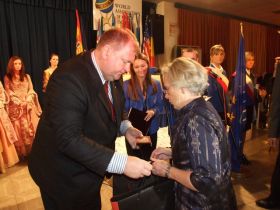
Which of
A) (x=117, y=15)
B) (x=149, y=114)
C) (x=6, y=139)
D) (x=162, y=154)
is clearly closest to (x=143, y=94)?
(x=149, y=114)

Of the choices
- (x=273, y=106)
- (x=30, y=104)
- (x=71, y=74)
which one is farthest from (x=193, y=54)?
(x=30, y=104)

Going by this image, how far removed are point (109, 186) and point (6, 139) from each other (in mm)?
1699

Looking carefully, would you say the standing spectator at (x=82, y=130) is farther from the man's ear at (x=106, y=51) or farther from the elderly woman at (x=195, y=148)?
the elderly woman at (x=195, y=148)

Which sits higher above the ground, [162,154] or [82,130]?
[82,130]

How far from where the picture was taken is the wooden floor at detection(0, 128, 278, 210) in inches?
115

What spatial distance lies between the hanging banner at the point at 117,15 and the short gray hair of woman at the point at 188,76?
4.84 m

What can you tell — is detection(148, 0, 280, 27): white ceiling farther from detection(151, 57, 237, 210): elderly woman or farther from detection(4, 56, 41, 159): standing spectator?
detection(151, 57, 237, 210): elderly woman

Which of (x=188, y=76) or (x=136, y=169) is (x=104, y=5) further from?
(x=136, y=169)

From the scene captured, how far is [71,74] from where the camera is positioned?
124cm

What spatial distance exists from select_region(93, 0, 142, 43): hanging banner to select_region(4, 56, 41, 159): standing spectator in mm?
2050

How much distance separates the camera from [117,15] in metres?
6.13

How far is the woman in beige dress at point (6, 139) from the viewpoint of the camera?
3.83 meters

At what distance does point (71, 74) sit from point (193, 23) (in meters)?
7.48

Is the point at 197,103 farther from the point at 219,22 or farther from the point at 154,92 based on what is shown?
the point at 219,22
